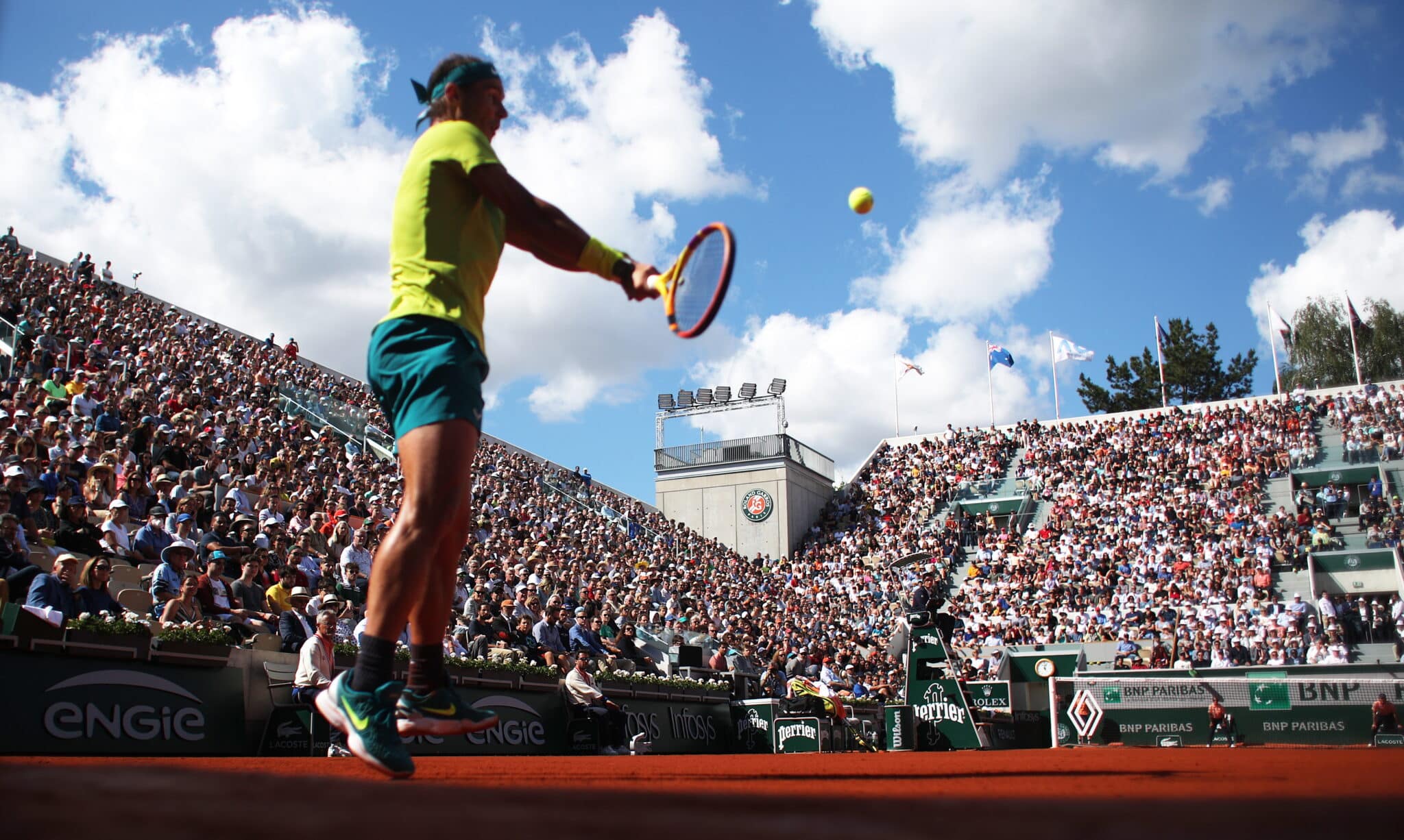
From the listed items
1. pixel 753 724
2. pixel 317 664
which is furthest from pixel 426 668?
pixel 753 724

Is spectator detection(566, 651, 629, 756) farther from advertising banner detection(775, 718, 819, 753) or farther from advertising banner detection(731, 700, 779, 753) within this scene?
advertising banner detection(731, 700, 779, 753)

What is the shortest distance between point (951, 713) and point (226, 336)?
2066 cm

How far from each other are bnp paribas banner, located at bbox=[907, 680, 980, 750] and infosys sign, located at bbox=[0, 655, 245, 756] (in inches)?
309

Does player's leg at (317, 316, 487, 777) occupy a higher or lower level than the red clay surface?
higher

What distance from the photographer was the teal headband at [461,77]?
4023mm

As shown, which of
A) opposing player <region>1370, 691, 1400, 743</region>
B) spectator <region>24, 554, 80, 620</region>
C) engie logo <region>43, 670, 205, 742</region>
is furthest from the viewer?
opposing player <region>1370, 691, 1400, 743</region>

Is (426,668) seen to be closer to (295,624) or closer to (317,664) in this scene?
(317,664)

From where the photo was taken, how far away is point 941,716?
13.3 metres

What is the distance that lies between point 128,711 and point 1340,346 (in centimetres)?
5840

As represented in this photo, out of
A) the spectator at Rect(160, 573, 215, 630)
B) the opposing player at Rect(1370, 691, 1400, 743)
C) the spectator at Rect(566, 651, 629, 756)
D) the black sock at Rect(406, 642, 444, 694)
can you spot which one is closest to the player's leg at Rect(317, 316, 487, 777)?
the black sock at Rect(406, 642, 444, 694)

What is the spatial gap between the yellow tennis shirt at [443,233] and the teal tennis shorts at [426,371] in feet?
0.18

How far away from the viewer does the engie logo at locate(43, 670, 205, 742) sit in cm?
741

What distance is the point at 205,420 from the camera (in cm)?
1736

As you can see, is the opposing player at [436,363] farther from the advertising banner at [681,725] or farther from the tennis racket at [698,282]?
the advertising banner at [681,725]
